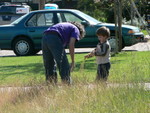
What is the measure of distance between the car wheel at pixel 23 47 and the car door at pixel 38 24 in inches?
8.4

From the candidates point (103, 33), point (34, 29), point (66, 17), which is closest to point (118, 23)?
point (66, 17)

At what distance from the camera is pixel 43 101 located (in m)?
6.38

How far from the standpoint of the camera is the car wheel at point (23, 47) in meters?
15.8

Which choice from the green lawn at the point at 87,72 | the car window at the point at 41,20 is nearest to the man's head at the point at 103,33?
the green lawn at the point at 87,72

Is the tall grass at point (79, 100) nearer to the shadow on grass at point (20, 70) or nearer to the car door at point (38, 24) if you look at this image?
the shadow on grass at point (20, 70)

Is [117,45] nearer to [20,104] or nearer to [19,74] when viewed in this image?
[19,74]

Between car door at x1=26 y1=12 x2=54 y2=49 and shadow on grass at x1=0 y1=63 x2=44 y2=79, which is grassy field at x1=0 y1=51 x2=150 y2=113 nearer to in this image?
shadow on grass at x1=0 y1=63 x2=44 y2=79

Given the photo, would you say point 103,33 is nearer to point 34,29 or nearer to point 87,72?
point 87,72

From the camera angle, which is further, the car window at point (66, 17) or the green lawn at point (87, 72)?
the car window at point (66, 17)

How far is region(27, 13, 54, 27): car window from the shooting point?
52.0 feet

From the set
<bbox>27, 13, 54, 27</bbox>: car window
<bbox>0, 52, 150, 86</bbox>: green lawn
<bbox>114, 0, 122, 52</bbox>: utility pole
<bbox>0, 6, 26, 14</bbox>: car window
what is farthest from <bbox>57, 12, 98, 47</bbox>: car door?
<bbox>0, 6, 26, 14</bbox>: car window

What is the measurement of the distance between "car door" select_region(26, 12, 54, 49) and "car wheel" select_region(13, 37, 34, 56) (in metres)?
0.21

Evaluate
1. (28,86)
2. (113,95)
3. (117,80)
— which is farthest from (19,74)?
(113,95)

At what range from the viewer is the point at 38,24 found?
15961 millimetres
